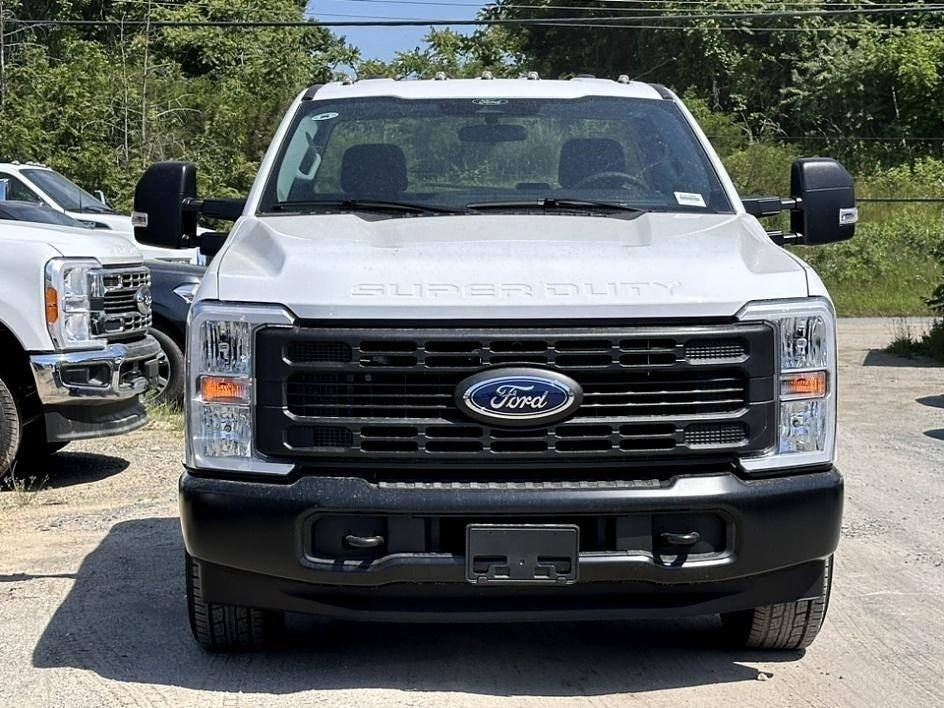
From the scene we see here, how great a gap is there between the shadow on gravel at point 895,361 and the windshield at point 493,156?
37.2 ft

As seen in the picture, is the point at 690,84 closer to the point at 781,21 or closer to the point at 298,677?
the point at 781,21

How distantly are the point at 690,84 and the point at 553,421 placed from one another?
42.0m

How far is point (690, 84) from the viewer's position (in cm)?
4528

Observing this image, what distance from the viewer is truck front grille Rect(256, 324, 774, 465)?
14.9 feet

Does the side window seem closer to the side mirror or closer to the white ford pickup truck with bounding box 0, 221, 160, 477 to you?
the white ford pickup truck with bounding box 0, 221, 160, 477

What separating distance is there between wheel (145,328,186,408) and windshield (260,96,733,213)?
543 cm

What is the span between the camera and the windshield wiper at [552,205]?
564 cm

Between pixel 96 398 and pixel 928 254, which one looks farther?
pixel 928 254

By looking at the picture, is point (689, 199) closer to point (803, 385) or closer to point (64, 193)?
point (803, 385)

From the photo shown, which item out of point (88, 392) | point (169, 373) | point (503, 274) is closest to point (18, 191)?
point (169, 373)

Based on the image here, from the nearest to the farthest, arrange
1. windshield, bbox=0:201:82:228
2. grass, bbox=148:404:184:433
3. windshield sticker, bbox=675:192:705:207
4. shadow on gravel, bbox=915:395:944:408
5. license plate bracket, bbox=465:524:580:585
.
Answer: license plate bracket, bbox=465:524:580:585
windshield sticker, bbox=675:192:705:207
grass, bbox=148:404:184:433
windshield, bbox=0:201:82:228
shadow on gravel, bbox=915:395:944:408

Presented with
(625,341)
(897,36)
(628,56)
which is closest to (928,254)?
(897,36)

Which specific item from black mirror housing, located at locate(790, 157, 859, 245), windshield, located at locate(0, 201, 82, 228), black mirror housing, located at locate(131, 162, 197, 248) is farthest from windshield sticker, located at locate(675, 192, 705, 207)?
windshield, located at locate(0, 201, 82, 228)

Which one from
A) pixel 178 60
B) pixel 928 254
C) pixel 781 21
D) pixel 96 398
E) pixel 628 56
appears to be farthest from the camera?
pixel 628 56
